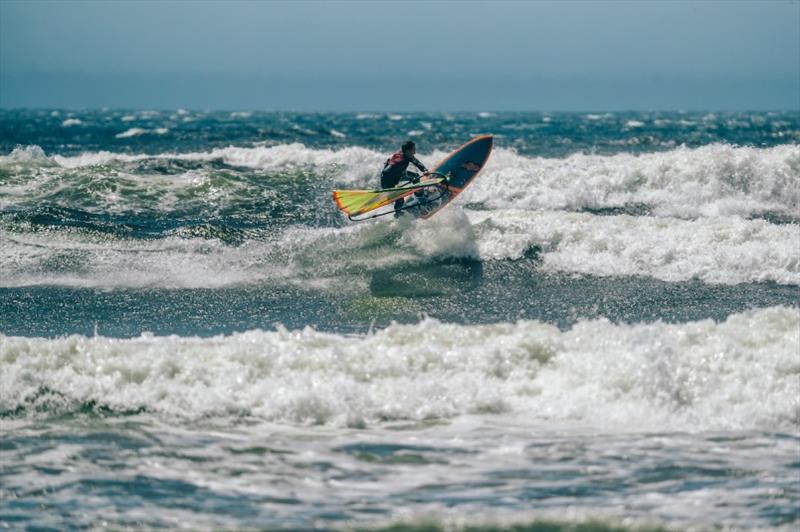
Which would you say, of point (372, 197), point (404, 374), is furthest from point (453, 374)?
point (372, 197)

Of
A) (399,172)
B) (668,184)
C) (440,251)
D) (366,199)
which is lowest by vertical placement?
(440,251)

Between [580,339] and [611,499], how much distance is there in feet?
11.0

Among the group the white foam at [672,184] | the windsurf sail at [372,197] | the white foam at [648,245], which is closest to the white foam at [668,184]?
the white foam at [672,184]

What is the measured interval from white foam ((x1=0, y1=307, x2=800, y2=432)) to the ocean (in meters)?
0.03

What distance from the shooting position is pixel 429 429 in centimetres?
779

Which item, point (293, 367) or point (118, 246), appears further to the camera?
point (118, 246)

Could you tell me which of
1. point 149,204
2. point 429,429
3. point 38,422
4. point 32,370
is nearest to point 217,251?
point 149,204

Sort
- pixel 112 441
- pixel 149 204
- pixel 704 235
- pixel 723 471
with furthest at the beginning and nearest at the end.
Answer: pixel 149 204 → pixel 704 235 → pixel 112 441 → pixel 723 471

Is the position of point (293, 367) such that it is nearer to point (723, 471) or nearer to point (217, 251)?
point (723, 471)

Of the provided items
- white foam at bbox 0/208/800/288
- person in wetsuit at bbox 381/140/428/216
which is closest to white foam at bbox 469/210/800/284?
white foam at bbox 0/208/800/288

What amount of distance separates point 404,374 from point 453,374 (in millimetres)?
481

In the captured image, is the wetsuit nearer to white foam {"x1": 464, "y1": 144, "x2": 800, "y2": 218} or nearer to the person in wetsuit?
the person in wetsuit

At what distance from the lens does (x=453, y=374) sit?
8.87 meters

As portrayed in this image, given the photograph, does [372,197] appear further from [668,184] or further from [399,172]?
[668,184]
